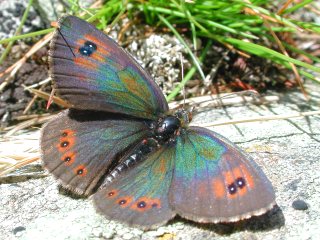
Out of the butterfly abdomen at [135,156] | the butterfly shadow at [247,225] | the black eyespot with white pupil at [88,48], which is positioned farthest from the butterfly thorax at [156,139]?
the black eyespot with white pupil at [88,48]

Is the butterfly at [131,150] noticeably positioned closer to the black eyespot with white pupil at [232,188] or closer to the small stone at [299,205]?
the black eyespot with white pupil at [232,188]

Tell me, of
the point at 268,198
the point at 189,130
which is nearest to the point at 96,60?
the point at 189,130

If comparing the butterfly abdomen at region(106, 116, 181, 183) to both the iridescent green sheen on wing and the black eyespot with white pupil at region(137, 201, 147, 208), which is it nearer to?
the iridescent green sheen on wing

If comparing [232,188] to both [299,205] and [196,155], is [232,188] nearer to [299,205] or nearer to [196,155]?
[196,155]

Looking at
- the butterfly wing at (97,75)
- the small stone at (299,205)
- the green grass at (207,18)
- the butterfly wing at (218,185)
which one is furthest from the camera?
the green grass at (207,18)

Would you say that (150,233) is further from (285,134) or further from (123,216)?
(285,134)

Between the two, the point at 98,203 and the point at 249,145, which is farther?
the point at 249,145
